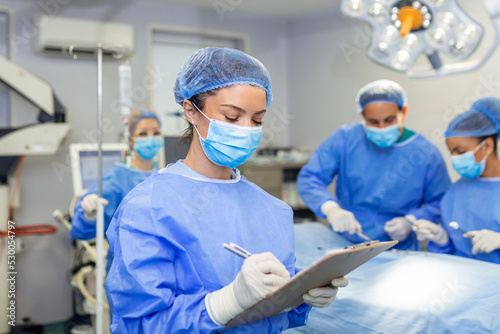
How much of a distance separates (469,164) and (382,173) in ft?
1.30

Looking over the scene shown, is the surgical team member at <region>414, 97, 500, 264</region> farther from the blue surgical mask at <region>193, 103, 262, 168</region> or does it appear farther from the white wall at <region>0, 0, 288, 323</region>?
the white wall at <region>0, 0, 288, 323</region>

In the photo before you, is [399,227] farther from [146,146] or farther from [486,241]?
[146,146]

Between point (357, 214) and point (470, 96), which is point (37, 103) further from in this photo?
point (470, 96)

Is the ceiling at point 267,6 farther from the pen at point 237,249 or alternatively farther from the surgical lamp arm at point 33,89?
the pen at point 237,249

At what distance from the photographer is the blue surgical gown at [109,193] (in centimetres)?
187

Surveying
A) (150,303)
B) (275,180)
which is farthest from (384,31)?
(275,180)

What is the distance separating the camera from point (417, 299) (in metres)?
1.44

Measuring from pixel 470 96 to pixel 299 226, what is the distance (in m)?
1.54

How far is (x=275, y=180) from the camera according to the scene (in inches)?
151

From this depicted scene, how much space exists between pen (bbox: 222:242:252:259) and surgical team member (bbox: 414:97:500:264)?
112cm

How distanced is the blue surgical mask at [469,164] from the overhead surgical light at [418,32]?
1.22 feet

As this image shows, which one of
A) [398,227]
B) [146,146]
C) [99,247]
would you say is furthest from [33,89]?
[398,227]

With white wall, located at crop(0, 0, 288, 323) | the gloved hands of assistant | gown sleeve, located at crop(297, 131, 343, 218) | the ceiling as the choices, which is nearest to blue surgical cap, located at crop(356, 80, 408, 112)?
gown sleeve, located at crop(297, 131, 343, 218)

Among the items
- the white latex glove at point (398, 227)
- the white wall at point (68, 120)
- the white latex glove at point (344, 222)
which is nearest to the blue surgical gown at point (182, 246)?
the white latex glove at point (344, 222)
